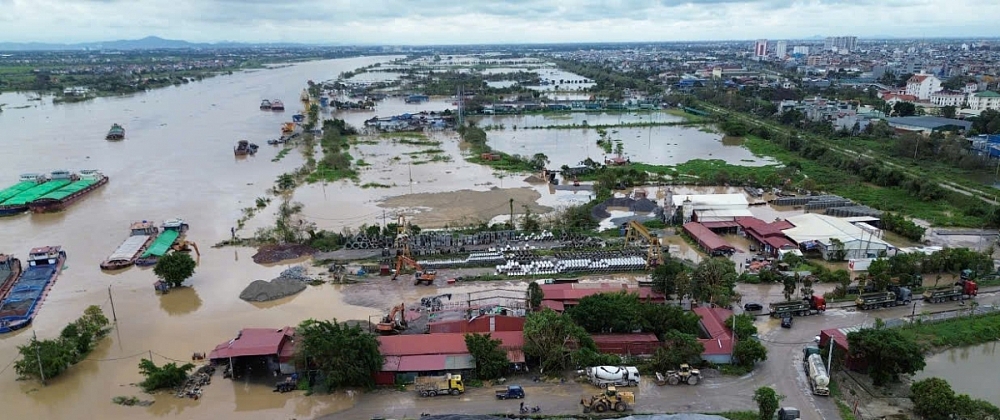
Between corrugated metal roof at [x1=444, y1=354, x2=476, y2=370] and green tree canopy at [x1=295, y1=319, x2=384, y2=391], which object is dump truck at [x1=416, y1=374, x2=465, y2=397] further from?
green tree canopy at [x1=295, y1=319, x2=384, y2=391]

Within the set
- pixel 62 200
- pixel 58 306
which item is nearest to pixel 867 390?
pixel 58 306

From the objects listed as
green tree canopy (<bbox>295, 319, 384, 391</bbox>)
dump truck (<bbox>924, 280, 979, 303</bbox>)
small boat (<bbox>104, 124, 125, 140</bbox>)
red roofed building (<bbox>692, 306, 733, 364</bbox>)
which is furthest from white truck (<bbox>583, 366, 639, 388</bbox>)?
small boat (<bbox>104, 124, 125, 140</bbox>)

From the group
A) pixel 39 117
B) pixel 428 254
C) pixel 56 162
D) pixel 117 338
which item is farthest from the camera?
pixel 39 117

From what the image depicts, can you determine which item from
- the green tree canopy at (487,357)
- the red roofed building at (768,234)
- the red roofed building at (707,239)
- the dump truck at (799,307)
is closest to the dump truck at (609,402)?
the green tree canopy at (487,357)

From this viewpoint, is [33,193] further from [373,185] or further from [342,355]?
[342,355]

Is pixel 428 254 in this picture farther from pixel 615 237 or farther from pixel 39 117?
pixel 39 117

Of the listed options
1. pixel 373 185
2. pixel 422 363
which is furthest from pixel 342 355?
pixel 373 185
